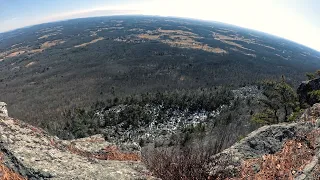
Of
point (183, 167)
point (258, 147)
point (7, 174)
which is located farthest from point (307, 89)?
point (7, 174)

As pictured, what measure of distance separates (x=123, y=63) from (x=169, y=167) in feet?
573

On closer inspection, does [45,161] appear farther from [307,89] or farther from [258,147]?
[307,89]

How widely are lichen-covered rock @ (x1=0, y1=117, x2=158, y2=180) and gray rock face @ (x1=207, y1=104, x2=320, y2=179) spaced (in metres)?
2.17

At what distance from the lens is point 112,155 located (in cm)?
1255

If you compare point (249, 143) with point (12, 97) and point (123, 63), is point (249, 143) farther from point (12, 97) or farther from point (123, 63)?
point (123, 63)

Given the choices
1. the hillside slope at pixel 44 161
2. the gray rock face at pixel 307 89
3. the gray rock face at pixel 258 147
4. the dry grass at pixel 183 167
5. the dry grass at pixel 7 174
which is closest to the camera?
the dry grass at pixel 7 174

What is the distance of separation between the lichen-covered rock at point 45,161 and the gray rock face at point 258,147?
217 cm

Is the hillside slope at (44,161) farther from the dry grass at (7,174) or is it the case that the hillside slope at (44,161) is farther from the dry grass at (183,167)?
the dry grass at (183,167)

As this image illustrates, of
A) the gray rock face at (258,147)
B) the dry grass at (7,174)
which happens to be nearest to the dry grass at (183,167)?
the gray rock face at (258,147)

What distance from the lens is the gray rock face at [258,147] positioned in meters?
8.53

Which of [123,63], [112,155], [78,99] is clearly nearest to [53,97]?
[78,99]

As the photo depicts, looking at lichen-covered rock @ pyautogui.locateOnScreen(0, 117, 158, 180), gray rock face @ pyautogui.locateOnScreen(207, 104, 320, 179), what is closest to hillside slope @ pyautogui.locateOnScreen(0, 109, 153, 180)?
lichen-covered rock @ pyautogui.locateOnScreen(0, 117, 158, 180)

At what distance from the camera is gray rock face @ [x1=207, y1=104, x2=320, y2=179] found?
8.53m

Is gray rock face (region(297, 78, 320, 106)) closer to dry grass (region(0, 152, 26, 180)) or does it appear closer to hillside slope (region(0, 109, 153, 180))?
hillside slope (region(0, 109, 153, 180))
